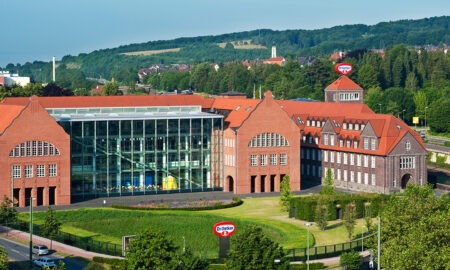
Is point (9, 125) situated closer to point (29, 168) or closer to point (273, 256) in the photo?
point (29, 168)

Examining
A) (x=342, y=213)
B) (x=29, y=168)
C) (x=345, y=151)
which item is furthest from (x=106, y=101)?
(x=342, y=213)

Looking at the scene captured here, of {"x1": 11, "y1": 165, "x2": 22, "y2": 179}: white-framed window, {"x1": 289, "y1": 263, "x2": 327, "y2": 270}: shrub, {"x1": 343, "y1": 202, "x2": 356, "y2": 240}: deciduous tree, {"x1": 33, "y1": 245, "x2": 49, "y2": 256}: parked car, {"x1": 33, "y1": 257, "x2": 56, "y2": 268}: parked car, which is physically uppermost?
{"x1": 11, "y1": 165, "x2": 22, "y2": 179}: white-framed window

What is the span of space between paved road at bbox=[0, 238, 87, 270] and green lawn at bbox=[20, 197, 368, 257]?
6.87 metres

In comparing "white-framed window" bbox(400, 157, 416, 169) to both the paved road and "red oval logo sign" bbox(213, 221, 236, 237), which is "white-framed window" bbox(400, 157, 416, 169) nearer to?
"red oval logo sign" bbox(213, 221, 236, 237)

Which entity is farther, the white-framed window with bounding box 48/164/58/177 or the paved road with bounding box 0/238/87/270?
the white-framed window with bounding box 48/164/58/177

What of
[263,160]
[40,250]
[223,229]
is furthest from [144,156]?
[223,229]

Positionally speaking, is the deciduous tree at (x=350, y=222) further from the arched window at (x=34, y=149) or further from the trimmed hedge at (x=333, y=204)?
the arched window at (x=34, y=149)

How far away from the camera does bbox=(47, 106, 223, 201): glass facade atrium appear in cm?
11900

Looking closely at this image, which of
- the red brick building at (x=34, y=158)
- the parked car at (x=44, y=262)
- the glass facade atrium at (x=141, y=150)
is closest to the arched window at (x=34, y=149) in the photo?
the red brick building at (x=34, y=158)

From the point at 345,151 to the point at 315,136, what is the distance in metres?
6.99

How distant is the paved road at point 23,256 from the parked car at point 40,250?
49 centimetres

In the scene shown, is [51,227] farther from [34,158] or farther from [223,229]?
[34,158]

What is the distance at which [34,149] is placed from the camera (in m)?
115

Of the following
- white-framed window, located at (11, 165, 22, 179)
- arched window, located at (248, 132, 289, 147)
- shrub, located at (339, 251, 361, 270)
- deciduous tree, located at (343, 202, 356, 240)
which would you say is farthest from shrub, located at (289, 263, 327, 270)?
arched window, located at (248, 132, 289, 147)
